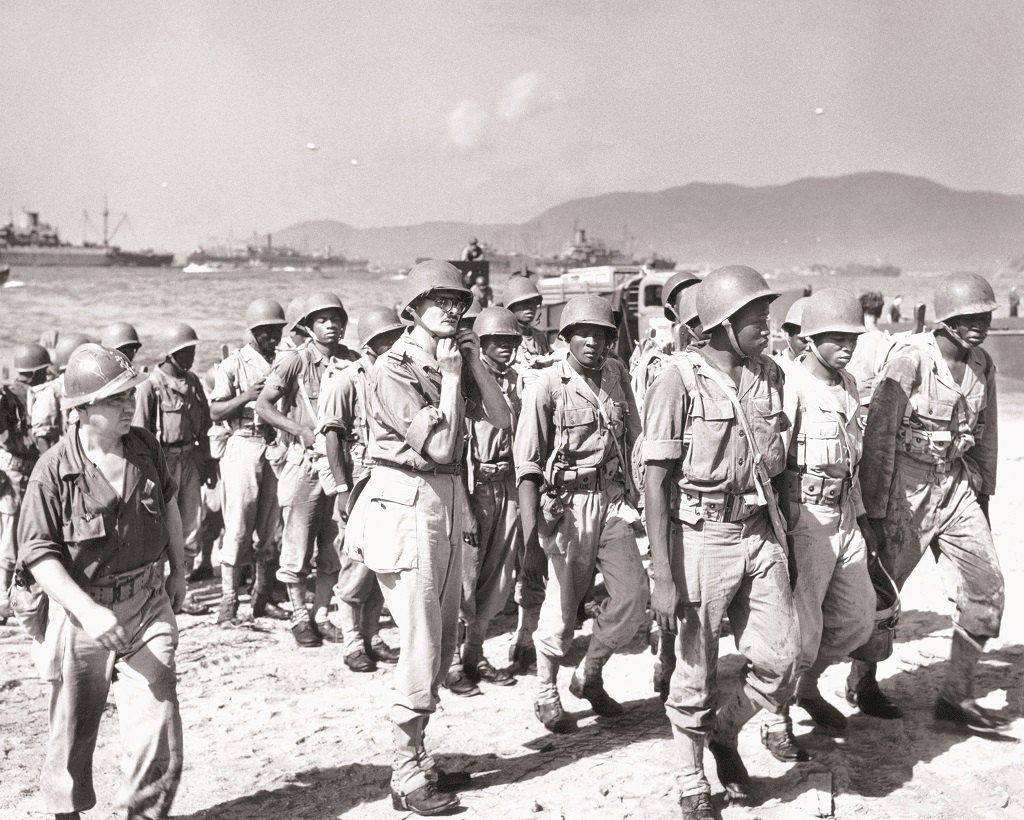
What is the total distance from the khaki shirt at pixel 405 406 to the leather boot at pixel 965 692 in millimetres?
2778

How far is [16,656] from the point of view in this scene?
6961 mm

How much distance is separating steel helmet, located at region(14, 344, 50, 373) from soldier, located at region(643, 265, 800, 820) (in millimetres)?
6896

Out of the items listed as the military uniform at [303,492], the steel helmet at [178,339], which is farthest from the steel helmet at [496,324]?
the steel helmet at [178,339]

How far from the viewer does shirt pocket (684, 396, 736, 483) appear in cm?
427

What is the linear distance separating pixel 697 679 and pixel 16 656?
4948mm

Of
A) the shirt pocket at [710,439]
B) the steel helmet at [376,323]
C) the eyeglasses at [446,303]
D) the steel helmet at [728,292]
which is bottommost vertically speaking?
the shirt pocket at [710,439]

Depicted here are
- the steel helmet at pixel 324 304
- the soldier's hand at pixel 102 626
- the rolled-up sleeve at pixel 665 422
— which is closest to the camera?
the soldier's hand at pixel 102 626

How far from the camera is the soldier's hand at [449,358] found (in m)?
4.61

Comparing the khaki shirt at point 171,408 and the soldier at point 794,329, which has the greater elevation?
the soldier at point 794,329

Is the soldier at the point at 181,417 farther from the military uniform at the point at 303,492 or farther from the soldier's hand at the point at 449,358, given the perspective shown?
the soldier's hand at the point at 449,358

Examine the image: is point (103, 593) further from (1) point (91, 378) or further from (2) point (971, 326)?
(2) point (971, 326)

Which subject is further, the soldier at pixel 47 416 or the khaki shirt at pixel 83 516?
the soldier at pixel 47 416

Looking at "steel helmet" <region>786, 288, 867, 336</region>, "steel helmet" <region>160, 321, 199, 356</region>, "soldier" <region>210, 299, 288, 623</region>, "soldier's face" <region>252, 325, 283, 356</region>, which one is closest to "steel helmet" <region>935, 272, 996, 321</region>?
"steel helmet" <region>786, 288, 867, 336</region>

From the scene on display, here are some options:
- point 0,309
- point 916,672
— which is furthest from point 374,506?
point 0,309
